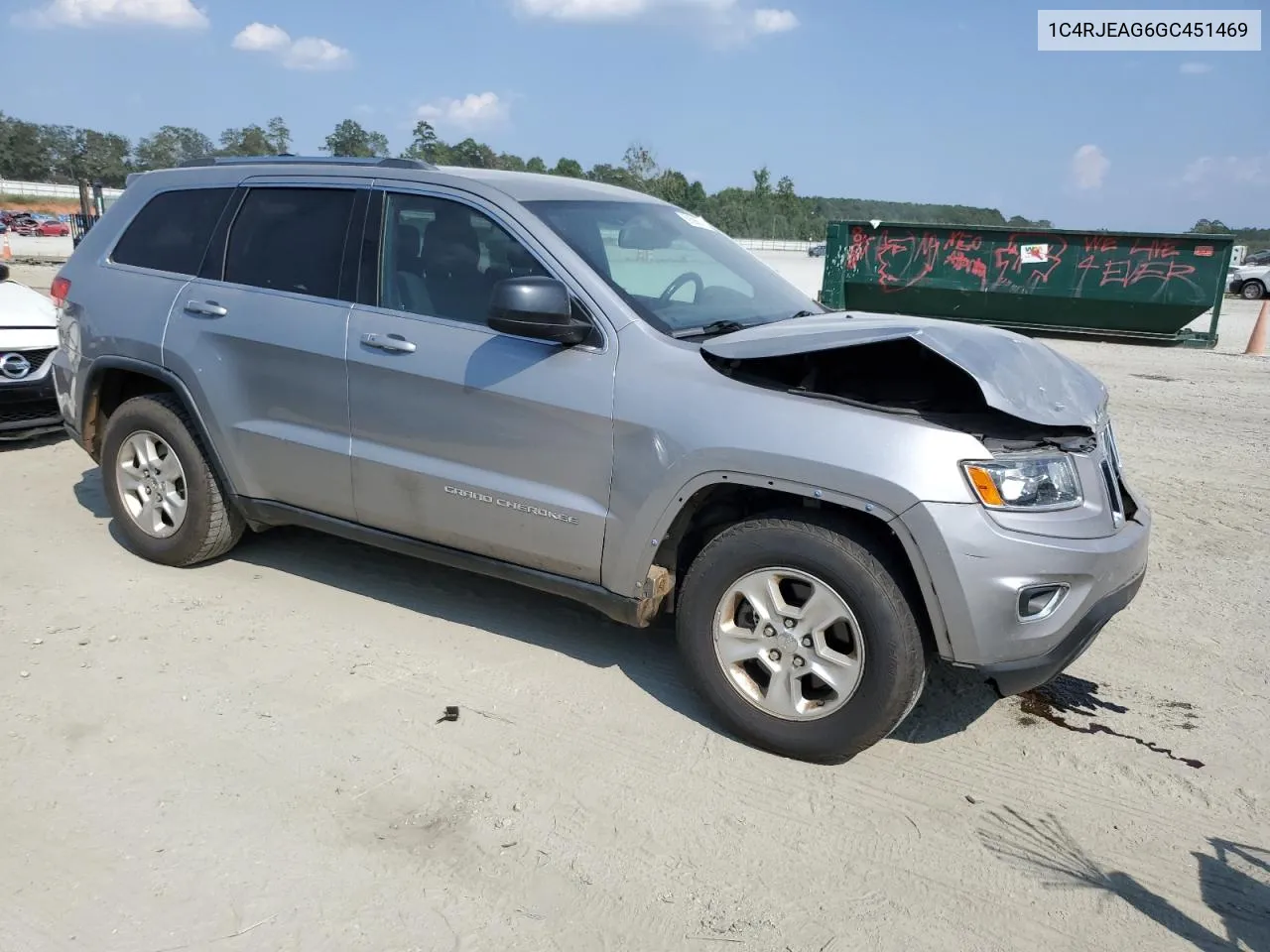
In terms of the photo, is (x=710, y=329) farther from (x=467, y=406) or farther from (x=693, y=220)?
(x=693, y=220)

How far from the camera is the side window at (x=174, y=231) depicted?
4664mm

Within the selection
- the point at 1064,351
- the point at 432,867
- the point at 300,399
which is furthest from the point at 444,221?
the point at 1064,351

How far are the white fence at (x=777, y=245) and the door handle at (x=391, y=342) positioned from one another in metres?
44.7

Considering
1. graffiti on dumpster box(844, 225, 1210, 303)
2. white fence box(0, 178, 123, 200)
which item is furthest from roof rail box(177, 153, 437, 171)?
white fence box(0, 178, 123, 200)

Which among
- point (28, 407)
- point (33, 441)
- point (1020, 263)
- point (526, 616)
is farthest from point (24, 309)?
point (1020, 263)

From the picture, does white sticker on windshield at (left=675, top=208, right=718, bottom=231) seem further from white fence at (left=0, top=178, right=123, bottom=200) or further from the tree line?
white fence at (left=0, top=178, right=123, bottom=200)

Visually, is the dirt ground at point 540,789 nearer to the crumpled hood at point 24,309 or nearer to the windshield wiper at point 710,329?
the windshield wiper at point 710,329

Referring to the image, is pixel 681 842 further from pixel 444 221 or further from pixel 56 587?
pixel 56 587

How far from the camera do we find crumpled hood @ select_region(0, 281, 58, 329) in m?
6.95

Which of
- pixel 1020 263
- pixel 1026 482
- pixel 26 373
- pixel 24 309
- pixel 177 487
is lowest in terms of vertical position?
pixel 177 487

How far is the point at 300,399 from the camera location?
4.21m

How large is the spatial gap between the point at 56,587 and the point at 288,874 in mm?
2663

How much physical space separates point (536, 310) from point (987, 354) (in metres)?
1.55

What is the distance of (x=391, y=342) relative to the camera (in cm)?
394
